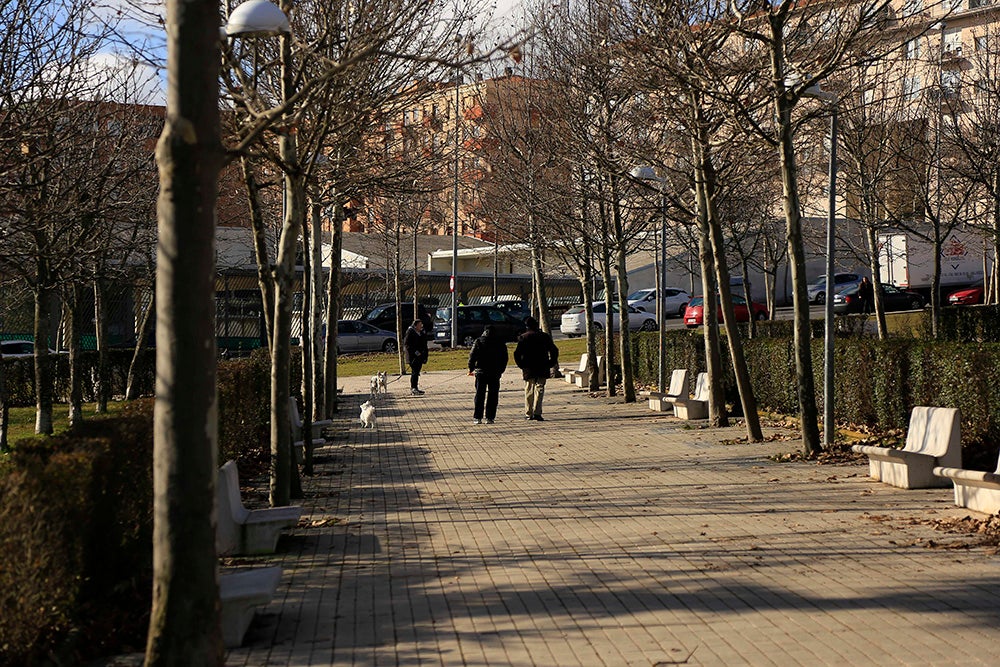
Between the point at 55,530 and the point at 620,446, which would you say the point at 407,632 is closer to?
the point at 55,530

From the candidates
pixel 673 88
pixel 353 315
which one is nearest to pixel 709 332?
pixel 673 88

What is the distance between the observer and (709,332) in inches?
720

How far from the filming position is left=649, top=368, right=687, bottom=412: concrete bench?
20812 millimetres

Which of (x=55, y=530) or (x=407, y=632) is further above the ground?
(x=55, y=530)

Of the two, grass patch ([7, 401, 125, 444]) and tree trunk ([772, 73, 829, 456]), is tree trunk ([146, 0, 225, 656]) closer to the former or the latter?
tree trunk ([772, 73, 829, 456])

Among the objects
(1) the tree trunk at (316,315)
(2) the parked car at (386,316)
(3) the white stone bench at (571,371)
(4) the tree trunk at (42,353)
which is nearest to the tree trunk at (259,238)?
(1) the tree trunk at (316,315)

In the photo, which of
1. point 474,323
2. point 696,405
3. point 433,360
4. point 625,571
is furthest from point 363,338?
point 625,571

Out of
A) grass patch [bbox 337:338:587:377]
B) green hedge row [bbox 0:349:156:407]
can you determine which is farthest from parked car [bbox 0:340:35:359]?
grass patch [bbox 337:338:587:377]

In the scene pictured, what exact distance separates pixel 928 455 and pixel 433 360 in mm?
32625

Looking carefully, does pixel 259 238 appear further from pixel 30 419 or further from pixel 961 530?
pixel 30 419

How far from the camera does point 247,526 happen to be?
9.13m

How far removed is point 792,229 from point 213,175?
1053cm

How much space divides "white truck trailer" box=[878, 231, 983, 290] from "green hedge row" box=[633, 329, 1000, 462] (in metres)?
23.8

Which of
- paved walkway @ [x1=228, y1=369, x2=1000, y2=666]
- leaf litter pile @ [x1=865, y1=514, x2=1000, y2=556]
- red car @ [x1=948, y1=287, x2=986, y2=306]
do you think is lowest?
paved walkway @ [x1=228, y1=369, x2=1000, y2=666]
